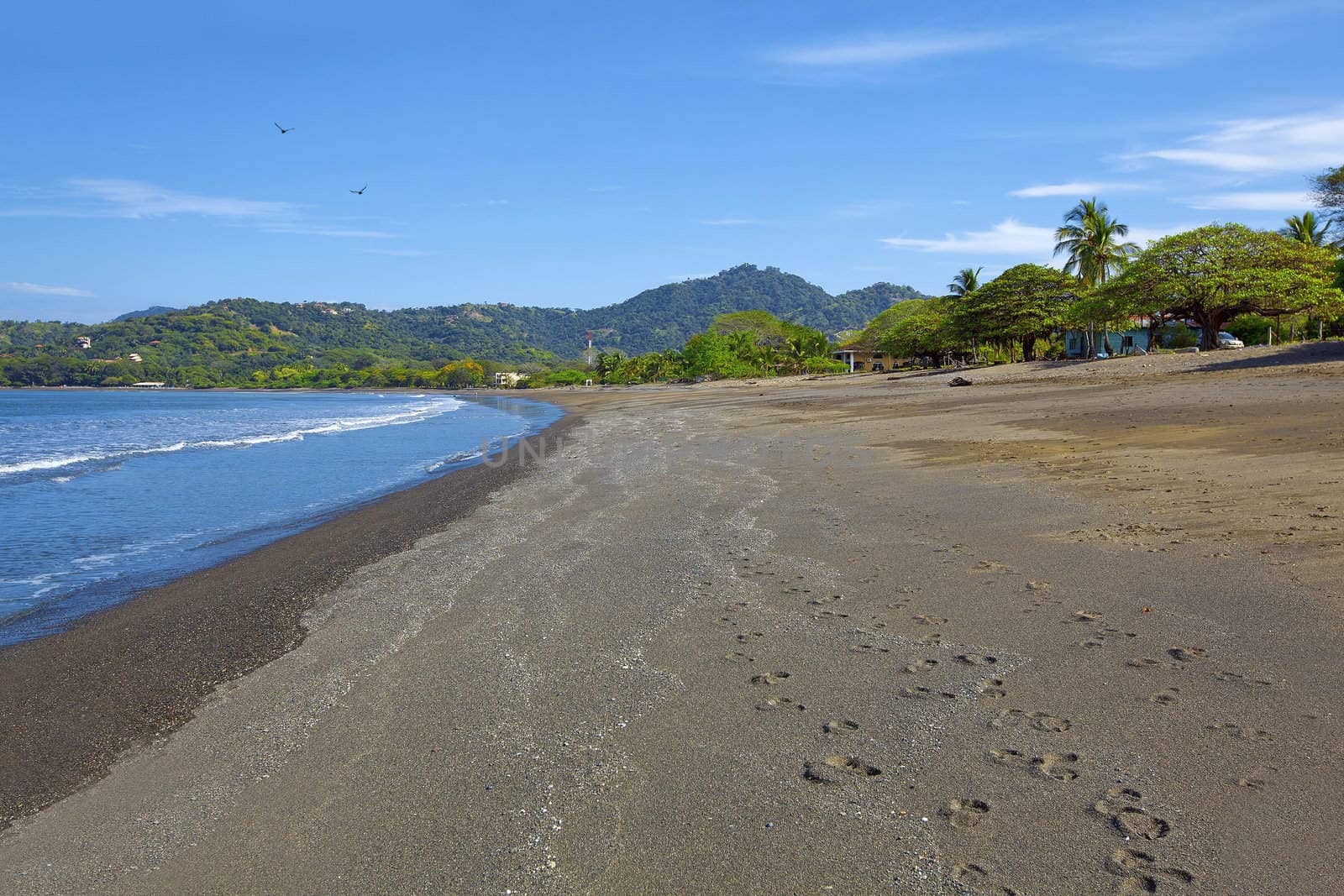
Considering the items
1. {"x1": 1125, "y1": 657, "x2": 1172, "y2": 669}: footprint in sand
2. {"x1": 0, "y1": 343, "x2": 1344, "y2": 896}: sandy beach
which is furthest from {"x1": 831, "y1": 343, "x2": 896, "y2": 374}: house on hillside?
{"x1": 1125, "y1": 657, "x2": 1172, "y2": 669}: footprint in sand

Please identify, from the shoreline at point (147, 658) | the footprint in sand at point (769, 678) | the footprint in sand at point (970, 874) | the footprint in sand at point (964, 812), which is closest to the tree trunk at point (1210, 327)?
the shoreline at point (147, 658)

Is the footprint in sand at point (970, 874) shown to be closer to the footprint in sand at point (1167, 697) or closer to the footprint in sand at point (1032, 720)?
the footprint in sand at point (1032, 720)

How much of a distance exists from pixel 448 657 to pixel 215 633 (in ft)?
8.62

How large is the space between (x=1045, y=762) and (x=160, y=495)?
18.0 meters

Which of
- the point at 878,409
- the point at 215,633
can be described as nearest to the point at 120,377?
the point at 878,409

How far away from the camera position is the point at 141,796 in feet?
14.0

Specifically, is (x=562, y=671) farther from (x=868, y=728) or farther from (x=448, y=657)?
(x=868, y=728)

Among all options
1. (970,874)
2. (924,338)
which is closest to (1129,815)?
(970,874)

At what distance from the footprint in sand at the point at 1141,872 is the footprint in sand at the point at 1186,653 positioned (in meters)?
2.39

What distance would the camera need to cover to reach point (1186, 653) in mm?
5277

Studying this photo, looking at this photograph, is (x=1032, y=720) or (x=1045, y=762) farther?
(x=1032, y=720)

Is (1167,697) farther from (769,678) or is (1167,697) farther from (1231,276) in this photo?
(1231,276)

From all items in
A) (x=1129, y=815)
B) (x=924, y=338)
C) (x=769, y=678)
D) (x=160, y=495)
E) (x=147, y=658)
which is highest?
(x=924, y=338)

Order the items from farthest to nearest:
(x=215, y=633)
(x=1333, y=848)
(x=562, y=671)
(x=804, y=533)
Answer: (x=804, y=533)
(x=215, y=633)
(x=562, y=671)
(x=1333, y=848)
